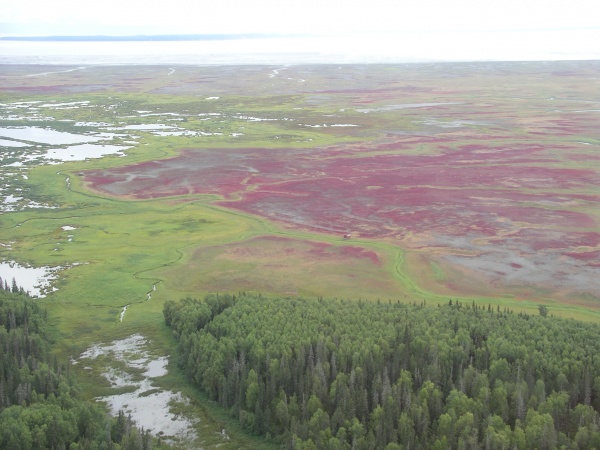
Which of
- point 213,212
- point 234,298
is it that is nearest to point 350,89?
point 213,212

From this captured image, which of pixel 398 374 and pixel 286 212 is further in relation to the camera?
pixel 286 212

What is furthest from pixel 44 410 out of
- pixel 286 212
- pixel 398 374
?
pixel 286 212

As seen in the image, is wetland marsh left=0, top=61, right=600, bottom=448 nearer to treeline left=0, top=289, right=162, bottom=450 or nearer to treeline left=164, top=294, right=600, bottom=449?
treeline left=164, top=294, right=600, bottom=449

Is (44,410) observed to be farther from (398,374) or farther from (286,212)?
(286,212)

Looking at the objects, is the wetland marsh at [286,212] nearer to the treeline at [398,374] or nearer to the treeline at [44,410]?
the treeline at [398,374]

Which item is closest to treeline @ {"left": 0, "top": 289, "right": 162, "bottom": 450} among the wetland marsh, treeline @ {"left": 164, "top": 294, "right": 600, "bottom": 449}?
the wetland marsh

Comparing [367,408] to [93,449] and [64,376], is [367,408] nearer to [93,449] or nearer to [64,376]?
[93,449]
